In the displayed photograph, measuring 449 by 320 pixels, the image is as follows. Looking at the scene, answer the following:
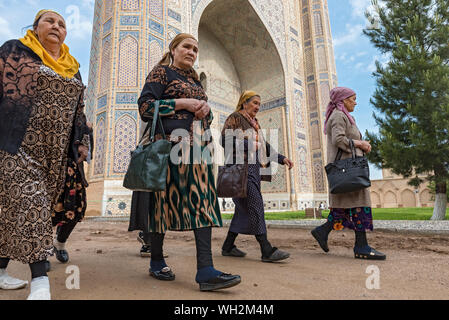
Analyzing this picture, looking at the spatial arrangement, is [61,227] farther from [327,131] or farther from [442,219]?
[442,219]

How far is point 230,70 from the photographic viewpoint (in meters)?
11.7

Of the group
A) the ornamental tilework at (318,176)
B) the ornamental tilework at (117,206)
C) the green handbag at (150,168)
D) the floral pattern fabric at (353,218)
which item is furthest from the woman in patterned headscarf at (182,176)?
the ornamental tilework at (318,176)

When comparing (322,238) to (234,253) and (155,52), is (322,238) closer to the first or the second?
(234,253)

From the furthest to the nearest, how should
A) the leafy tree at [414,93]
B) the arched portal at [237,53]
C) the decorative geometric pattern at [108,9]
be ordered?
the arched portal at [237,53]
the decorative geometric pattern at [108,9]
the leafy tree at [414,93]

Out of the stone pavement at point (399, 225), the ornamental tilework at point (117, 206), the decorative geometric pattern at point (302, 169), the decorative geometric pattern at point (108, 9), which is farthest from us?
the decorative geometric pattern at point (302, 169)

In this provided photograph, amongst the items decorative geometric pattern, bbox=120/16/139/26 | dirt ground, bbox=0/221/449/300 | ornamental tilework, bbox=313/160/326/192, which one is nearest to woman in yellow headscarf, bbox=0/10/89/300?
dirt ground, bbox=0/221/449/300

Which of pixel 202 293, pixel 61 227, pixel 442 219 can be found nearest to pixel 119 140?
pixel 61 227

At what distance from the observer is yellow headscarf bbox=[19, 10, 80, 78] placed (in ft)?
4.33

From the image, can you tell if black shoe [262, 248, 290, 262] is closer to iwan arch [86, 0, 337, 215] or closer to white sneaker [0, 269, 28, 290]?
white sneaker [0, 269, 28, 290]

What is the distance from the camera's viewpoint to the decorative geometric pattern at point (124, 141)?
6.81 m

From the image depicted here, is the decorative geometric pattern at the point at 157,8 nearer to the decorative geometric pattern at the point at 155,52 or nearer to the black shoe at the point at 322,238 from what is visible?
the decorative geometric pattern at the point at 155,52

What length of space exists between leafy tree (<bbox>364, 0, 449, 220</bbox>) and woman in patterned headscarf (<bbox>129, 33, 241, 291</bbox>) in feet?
15.7

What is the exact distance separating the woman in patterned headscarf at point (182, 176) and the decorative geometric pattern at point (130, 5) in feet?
23.3

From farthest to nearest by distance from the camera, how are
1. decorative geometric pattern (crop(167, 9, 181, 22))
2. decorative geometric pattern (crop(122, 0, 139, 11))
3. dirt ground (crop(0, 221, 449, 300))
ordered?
decorative geometric pattern (crop(167, 9, 181, 22))
decorative geometric pattern (crop(122, 0, 139, 11))
dirt ground (crop(0, 221, 449, 300))
